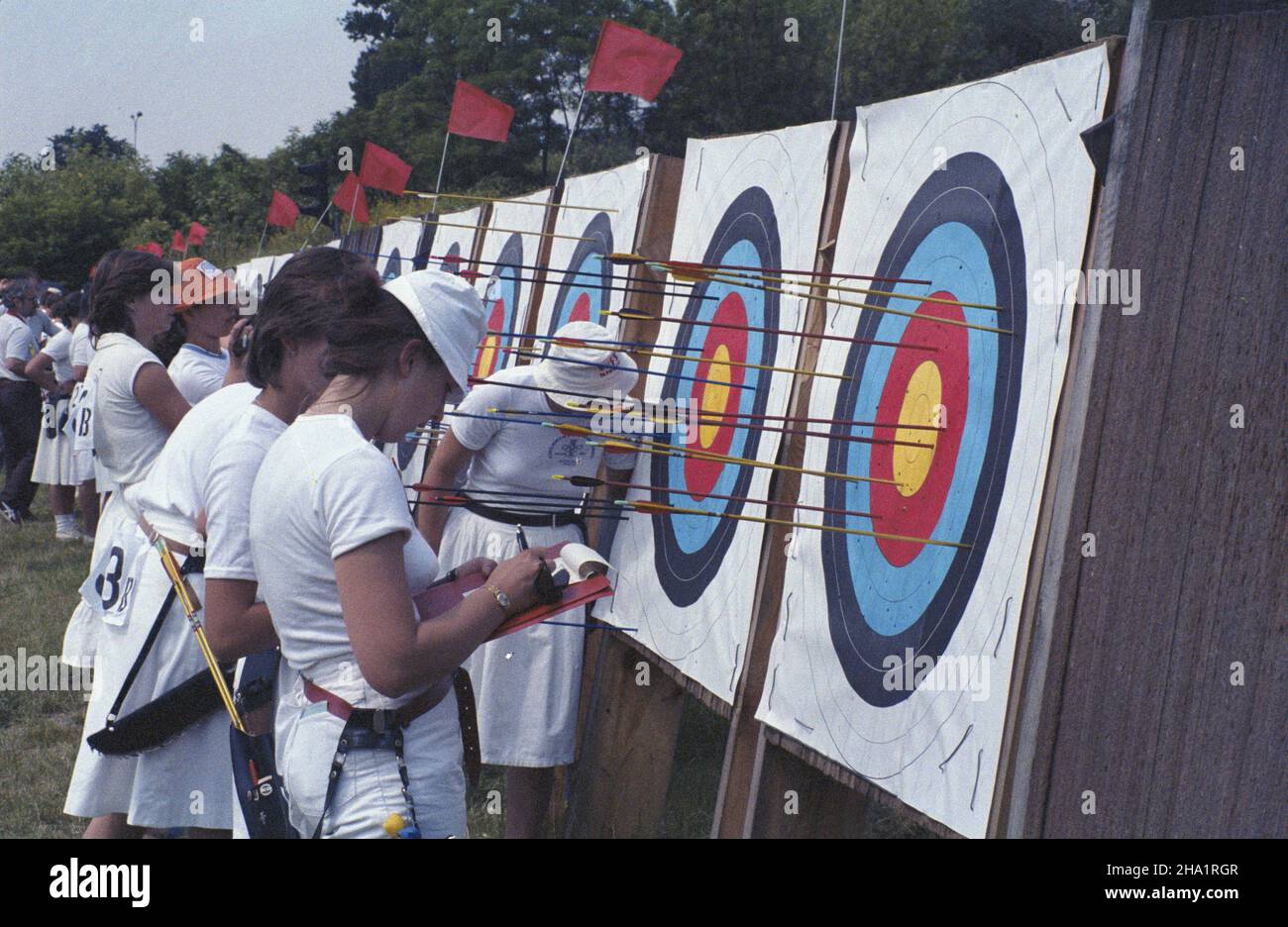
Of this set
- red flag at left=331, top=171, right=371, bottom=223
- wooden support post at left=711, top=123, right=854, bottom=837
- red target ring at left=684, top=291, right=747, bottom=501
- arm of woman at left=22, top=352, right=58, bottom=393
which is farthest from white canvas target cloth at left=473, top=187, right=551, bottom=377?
arm of woman at left=22, top=352, right=58, bottom=393

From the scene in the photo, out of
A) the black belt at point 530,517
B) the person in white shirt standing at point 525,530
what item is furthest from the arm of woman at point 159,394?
the black belt at point 530,517

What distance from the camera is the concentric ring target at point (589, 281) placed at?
4.53m

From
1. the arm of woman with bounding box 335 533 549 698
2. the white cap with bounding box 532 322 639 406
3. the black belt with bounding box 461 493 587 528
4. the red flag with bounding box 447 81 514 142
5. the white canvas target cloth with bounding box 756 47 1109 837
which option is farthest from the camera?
the red flag with bounding box 447 81 514 142

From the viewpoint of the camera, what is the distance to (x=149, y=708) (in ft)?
8.74

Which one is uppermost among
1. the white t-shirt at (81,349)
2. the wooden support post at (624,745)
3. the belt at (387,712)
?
the white t-shirt at (81,349)

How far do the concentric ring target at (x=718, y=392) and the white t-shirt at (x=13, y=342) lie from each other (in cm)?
720

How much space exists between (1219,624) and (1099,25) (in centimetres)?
2794

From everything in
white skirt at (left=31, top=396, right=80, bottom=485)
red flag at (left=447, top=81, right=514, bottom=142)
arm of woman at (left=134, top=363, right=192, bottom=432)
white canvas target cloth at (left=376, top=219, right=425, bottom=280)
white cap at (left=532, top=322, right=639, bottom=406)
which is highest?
red flag at (left=447, top=81, right=514, bottom=142)

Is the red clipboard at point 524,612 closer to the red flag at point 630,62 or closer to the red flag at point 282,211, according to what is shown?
the red flag at point 630,62

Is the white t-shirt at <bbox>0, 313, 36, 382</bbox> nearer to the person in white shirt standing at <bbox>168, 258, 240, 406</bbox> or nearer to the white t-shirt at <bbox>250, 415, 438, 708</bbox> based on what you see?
the person in white shirt standing at <bbox>168, 258, 240, 406</bbox>

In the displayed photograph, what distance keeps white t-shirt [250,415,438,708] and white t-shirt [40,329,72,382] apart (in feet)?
25.1

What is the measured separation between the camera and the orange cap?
3520 millimetres

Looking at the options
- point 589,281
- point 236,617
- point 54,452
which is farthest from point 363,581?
point 54,452
